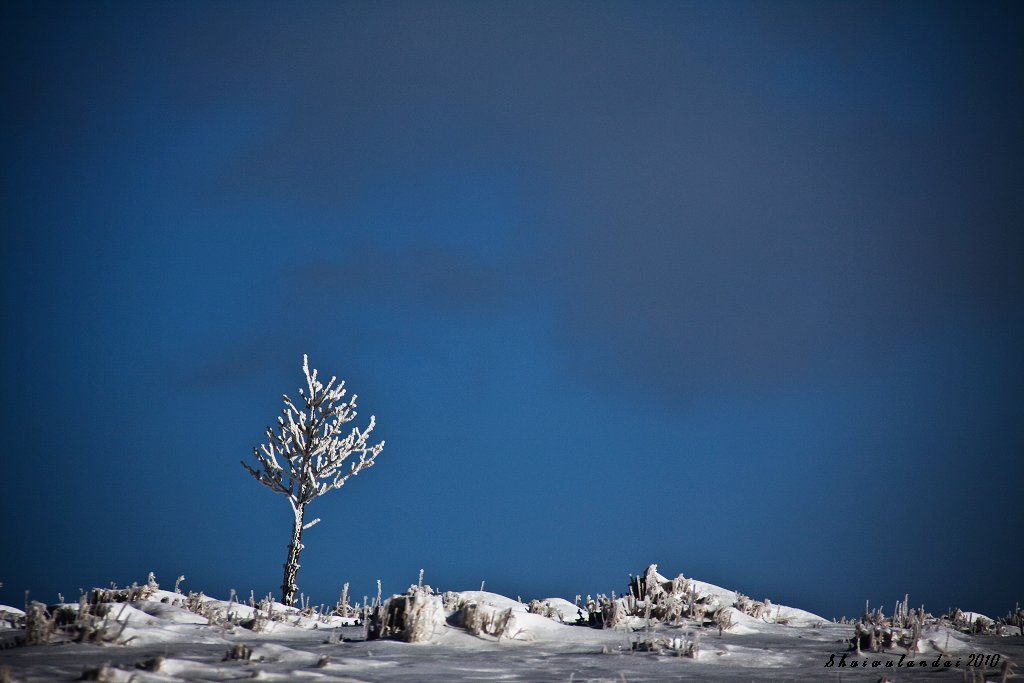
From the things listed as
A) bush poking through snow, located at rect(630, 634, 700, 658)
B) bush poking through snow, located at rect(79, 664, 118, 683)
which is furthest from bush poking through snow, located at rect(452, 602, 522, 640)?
bush poking through snow, located at rect(79, 664, 118, 683)

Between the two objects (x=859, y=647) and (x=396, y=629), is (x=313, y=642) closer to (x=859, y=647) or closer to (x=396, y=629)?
(x=396, y=629)

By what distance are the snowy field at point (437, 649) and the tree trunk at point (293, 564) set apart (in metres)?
5.24

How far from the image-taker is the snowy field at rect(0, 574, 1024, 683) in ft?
16.1

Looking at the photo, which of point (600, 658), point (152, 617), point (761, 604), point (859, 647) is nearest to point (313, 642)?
point (152, 617)

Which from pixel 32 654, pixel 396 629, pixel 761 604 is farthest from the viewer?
pixel 761 604

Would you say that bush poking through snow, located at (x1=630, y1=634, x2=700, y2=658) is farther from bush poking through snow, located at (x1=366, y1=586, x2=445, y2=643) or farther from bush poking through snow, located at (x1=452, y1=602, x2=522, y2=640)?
bush poking through snow, located at (x1=366, y1=586, x2=445, y2=643)

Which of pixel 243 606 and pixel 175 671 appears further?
pixel 243 606

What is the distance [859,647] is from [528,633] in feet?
11.0

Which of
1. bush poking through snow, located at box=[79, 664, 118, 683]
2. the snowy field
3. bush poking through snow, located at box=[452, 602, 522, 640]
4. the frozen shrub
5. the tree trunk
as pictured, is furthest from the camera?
the tree trunk

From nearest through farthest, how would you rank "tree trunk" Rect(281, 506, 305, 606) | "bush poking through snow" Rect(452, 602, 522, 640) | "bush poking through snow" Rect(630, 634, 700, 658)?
"bush poking through snow" Rect(630, 634, 700, 658) → "bush poking through snow" Rect(452, 602, 522, 640) → "tree trunk" Rect(281, 506, 305, 606)

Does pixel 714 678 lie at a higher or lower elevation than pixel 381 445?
lower

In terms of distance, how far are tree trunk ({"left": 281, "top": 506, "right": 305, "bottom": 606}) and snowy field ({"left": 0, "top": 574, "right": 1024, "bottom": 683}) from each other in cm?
524

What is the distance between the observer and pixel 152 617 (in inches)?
273

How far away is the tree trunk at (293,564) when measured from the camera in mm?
13984
